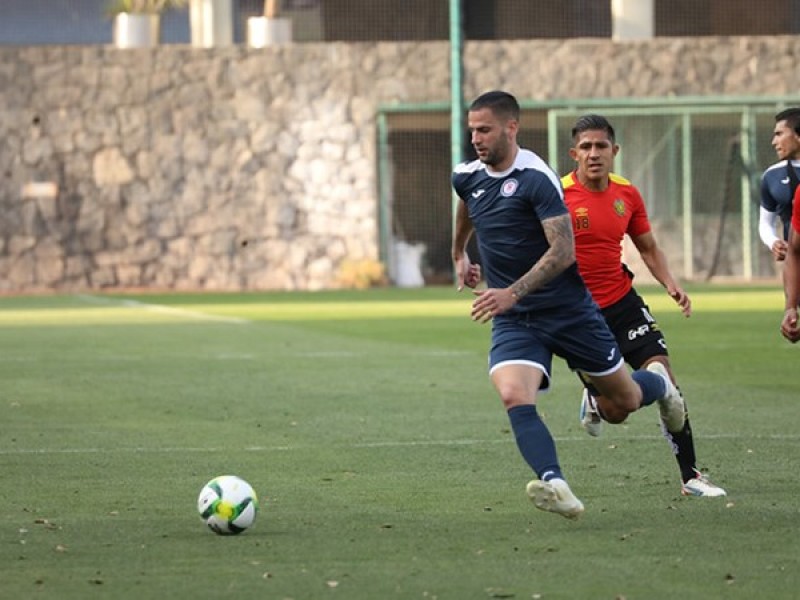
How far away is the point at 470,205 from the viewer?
29.7 ft

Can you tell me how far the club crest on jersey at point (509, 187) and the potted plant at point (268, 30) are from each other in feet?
92.3

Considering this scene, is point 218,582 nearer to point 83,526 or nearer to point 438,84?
point 83,526

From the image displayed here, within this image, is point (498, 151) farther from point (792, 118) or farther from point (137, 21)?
point (137, 21)

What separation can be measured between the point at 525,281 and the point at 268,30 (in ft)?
94.0

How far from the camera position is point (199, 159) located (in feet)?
118

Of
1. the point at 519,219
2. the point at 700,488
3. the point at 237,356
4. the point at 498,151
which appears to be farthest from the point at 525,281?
the point at 237,356

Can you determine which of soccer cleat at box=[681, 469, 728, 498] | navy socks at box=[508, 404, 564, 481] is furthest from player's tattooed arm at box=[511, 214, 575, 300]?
soccer cleat at box=[681, 469, 728, 498]

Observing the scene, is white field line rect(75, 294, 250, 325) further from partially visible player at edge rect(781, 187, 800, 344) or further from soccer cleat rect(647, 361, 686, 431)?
soccer cleat rect(647, 361, 686, 431)

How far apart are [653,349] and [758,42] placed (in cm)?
2719

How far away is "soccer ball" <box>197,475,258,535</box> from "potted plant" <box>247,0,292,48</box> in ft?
94.6

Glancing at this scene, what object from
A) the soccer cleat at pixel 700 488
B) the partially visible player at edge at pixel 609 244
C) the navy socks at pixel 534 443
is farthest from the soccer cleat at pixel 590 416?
the navy socks at pixel 534 443

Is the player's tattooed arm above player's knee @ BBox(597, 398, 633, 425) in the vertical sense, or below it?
above

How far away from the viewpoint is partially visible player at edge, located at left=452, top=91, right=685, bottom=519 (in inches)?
341

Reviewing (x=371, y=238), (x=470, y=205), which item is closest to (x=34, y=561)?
(x=470, y=205)
